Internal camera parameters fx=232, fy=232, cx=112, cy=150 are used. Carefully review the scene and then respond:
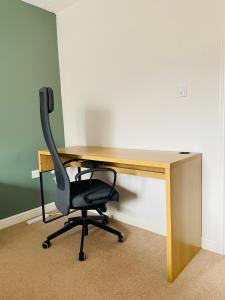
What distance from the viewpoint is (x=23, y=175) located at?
249cm

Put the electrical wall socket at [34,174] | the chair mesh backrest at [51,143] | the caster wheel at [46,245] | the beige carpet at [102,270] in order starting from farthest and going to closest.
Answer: the electrical wall socket at [34,174] < the caster wheel at [46,245] < the chair mesh backrest at [51,143] < the beige carpet at [102,270]

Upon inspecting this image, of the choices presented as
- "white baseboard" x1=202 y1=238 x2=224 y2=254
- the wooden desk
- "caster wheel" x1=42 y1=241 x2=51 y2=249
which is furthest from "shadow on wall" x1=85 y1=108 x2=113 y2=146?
"white baseboard" x1=202 y1=238 x2=224 y2=254

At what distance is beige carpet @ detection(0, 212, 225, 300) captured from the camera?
1406 mm

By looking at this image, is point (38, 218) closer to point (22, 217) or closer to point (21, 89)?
point (22, 217)

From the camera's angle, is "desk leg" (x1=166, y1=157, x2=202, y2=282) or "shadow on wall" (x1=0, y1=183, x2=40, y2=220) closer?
"desk leg" (x1=166, y1=157, x2=202, y2=282)

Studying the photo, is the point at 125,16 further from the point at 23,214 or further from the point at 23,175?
the point at 23,214

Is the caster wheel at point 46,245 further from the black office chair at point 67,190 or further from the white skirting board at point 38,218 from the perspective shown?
the white skirting board at point 38,218

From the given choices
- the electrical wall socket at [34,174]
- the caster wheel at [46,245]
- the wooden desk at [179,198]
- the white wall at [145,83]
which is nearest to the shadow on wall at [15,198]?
the electrical wall socket at [34,174]

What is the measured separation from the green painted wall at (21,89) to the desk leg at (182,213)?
167 cm

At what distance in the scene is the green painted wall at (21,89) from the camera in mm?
2314

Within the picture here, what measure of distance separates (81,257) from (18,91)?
68.2 inches

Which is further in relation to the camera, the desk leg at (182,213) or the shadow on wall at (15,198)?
the shadow on wall at (15,198)

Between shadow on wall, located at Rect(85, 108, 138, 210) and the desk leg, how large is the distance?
0.67 metres

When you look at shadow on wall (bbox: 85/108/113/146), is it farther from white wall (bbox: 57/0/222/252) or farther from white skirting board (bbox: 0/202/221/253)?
white skirting board (bbox: 0/202/221/253)
